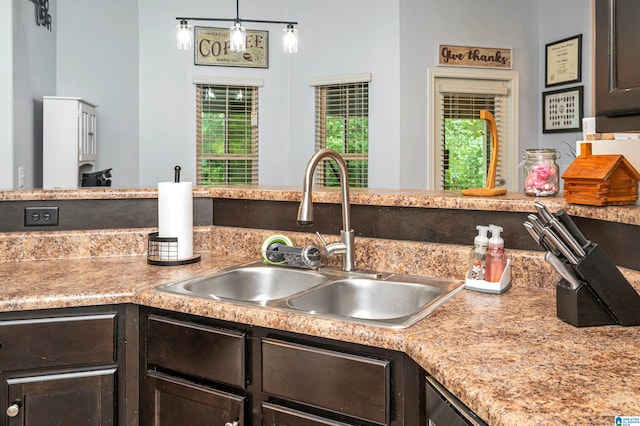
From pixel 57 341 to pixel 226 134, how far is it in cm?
484

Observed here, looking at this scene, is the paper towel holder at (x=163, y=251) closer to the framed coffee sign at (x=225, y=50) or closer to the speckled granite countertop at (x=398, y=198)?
the speckled granite countertop at (x=398, y=198)

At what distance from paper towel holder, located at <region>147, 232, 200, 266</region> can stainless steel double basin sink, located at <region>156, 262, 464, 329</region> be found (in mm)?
221

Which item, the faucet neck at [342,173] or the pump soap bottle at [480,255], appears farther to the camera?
the faucet neck at [342,173]

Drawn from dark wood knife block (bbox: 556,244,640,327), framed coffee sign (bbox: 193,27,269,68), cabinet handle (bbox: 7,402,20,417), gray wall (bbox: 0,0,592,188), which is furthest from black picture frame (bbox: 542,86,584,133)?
cabinet handle (bbox: 7,402,20,417)

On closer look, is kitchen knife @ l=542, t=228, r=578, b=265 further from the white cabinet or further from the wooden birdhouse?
the white cabinet

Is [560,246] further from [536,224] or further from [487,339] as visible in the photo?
[487,339]

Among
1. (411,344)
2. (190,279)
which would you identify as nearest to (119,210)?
(190,279)

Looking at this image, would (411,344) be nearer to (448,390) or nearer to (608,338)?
(448,390)

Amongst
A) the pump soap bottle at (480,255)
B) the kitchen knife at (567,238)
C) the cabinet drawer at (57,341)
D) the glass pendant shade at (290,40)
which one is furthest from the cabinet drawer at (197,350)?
the glass pendant shade at (290,40)

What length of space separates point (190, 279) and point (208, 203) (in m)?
0.61

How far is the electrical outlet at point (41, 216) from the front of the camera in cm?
205

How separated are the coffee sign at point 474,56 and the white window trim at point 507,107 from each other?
2.3 inches

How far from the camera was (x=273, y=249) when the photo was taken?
1.94 metres

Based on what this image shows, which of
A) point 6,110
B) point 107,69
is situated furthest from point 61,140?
point 107,69
